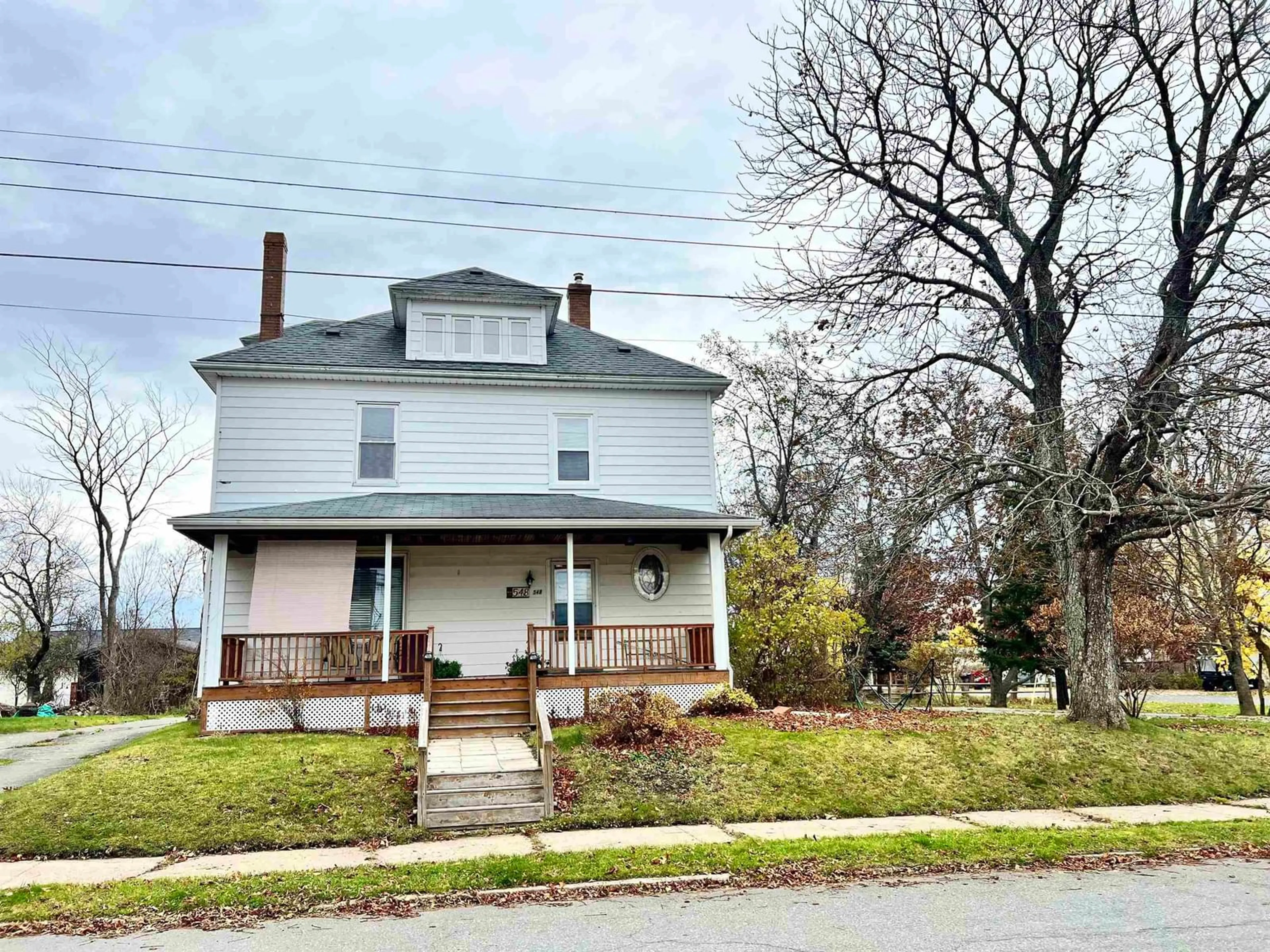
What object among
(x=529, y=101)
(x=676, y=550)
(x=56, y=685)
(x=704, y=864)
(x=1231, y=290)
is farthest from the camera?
(x=56, y=685)

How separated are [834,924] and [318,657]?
1061 cm

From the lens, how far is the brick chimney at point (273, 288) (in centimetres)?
1839

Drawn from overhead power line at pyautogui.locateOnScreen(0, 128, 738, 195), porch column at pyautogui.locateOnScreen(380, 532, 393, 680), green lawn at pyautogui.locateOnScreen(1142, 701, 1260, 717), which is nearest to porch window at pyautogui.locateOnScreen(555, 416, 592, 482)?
porch column at pyautogui.locateOnScreen(380, 532, 393, 680)

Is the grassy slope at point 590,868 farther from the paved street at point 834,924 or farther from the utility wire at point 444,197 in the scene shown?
the utility wire at point 444,197

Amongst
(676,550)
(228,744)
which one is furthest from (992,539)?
(228,744)

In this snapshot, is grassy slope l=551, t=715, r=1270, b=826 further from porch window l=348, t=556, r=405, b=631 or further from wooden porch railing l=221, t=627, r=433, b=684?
porch window l=348, t=556, r=405, b=631

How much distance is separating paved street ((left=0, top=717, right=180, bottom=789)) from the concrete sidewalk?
15.5 ft

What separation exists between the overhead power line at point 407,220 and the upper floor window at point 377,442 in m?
3.86

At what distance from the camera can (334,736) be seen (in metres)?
12.8

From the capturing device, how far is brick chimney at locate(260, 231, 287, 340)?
1839 centimetres

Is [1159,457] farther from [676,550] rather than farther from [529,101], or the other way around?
[529,101]

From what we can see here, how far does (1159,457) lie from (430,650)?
11.3 meters

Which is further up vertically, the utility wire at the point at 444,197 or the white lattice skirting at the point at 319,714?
the utility wire at the point at 444,197

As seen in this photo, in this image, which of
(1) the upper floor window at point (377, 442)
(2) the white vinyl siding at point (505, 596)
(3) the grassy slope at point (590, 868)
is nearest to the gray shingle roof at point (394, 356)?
(1) the upper floor window at point (377, 442)
